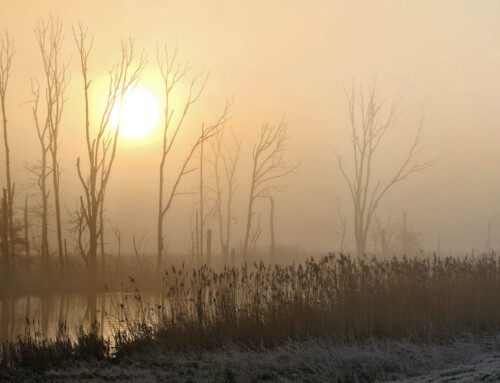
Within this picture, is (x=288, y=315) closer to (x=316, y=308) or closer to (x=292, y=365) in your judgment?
(x=316, y=308)

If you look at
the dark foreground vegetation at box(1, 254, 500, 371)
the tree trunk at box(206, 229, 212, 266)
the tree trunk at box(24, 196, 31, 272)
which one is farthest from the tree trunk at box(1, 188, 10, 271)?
the dark foreground vegetation at box(1, 254, 500, 371)

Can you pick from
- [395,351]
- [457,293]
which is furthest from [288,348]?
[457,293]

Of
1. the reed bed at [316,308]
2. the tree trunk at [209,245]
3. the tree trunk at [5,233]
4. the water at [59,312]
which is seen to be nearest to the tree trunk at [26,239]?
the tree trunk at [5,233]

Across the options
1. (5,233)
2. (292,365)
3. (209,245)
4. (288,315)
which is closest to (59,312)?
(5,233)

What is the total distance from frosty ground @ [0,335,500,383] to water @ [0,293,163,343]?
3683mm

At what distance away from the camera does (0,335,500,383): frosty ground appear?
28.4ft

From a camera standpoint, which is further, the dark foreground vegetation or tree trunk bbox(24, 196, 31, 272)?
tree trunk bbox(24, 196, 31, 272)

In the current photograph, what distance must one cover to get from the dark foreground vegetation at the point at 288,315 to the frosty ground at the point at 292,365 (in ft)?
1.28

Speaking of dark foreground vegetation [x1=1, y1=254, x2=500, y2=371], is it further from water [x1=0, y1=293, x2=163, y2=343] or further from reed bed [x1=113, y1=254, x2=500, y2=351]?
water [x1=0, y1=293, x2=163, y2=343]

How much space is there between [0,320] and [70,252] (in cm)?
1324

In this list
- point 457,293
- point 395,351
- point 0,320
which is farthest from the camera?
point 0,320

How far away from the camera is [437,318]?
38.8 ft

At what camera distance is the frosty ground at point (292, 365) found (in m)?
8.66

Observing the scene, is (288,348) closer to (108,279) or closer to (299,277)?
(299,277)
